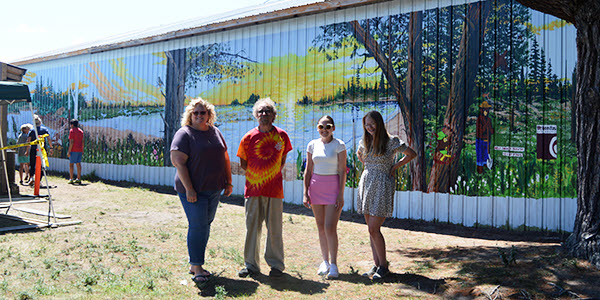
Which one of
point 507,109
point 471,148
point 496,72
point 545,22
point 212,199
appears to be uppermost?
point 545,22

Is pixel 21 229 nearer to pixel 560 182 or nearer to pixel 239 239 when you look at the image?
pixel 239 239

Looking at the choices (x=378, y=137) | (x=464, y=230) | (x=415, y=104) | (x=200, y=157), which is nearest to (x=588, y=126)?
(x=378, y=137)

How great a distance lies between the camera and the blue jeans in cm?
495

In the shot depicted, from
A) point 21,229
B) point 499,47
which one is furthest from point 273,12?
point 21,229

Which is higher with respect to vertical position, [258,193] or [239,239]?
[258,193]

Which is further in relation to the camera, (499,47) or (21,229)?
(499,47)

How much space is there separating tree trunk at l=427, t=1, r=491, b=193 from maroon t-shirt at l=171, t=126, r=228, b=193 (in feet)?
17.3

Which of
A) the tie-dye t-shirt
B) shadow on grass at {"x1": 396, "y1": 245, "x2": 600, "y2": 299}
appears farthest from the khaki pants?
shadow on grass at {"x1": 396, "y1": 245, "x2": 600, "y2": 299}

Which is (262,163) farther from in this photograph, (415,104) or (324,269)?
(415,104)

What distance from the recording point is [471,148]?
8.66 meters

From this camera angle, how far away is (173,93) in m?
14.9

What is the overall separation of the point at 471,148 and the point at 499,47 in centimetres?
183

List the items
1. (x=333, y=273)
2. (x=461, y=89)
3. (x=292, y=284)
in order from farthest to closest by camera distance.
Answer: (x=461, y=89) < (x=333, y=273) < (x=292, y=284)

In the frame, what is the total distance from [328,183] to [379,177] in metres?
0.56
